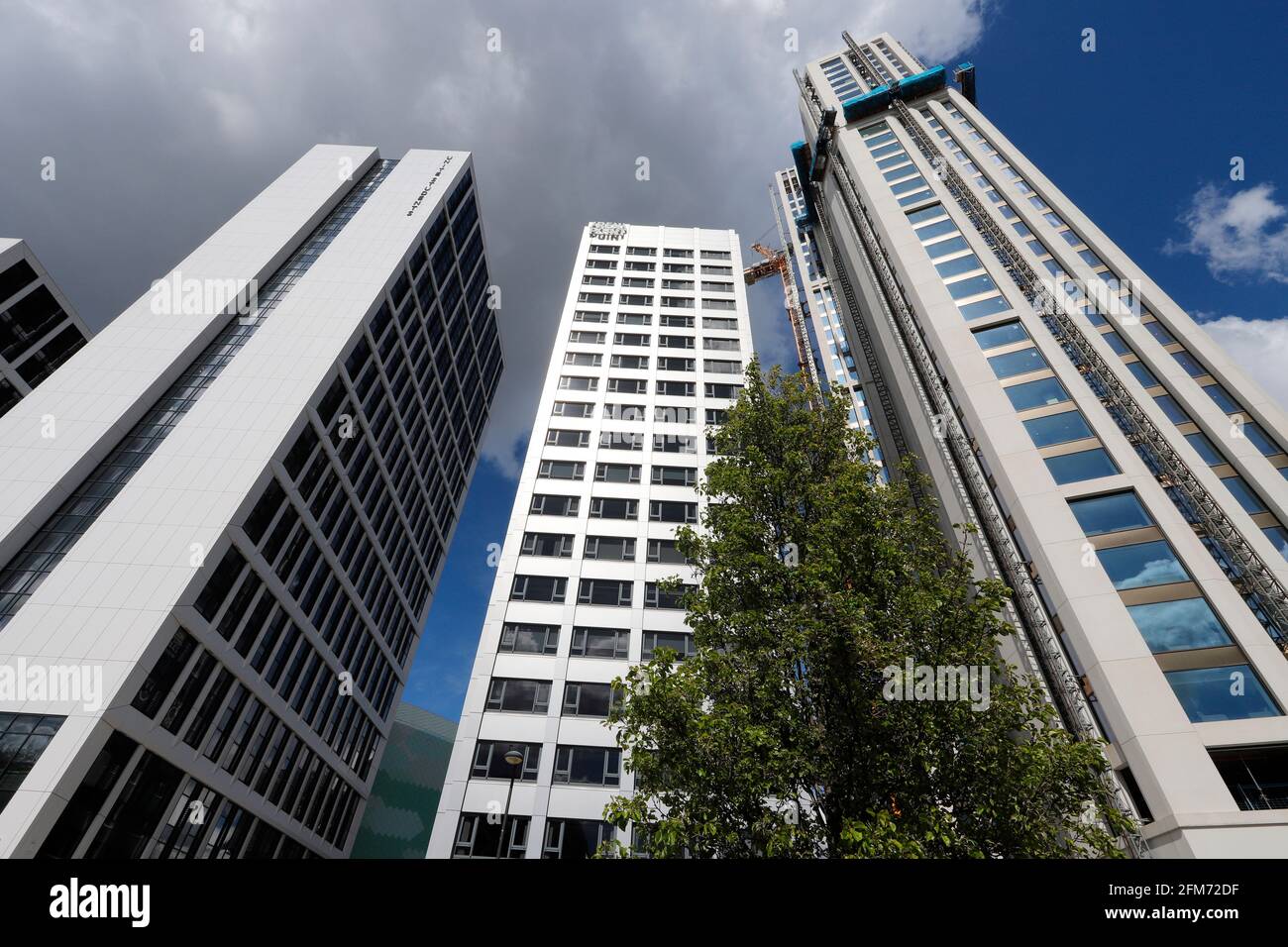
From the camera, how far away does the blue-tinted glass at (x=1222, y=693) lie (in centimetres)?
1709

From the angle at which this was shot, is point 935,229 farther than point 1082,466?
Yes

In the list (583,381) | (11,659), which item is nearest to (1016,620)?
(583,381)

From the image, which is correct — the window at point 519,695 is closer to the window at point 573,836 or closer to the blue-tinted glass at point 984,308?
the window at point 573,836

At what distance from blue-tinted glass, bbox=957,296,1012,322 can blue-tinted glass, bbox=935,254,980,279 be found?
131 inches

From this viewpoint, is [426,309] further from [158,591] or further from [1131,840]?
[1131,840]

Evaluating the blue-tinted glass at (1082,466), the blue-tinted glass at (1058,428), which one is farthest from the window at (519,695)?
the blue-tinted glass at (1058,428)

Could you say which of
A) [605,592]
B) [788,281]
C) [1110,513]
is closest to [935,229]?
[1110,513]

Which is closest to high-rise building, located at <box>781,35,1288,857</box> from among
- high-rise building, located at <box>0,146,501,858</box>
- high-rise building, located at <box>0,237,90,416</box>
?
high-rise building, located at <box>0,146,501,858</box>

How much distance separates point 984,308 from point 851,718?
29110mm

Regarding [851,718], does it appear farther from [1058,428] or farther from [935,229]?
[935,229]

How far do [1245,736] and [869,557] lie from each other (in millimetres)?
13879

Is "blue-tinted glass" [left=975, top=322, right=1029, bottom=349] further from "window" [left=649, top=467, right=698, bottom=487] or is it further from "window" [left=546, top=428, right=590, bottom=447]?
"window" [left=546, top=428, right=590, bottom=447]

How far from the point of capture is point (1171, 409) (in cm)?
2786

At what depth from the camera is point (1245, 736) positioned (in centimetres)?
1653
